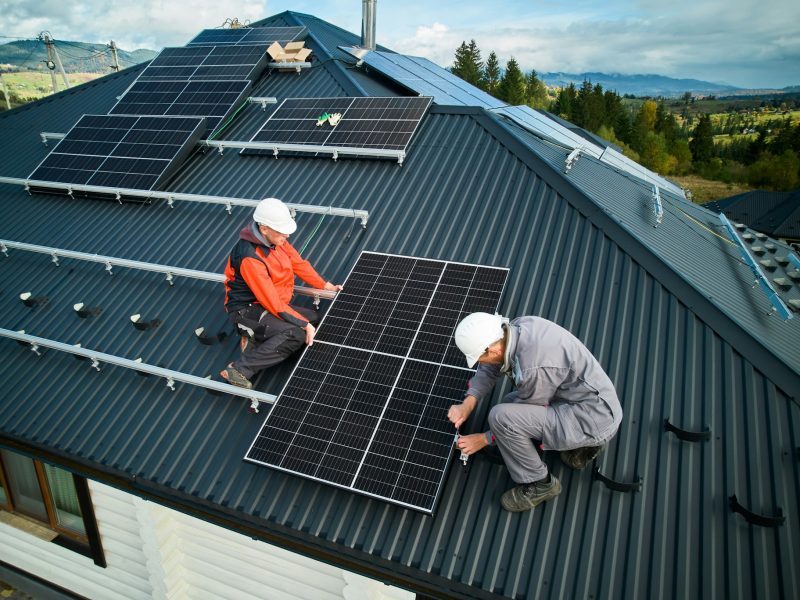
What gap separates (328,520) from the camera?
6320 millimetres

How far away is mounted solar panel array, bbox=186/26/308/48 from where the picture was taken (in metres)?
16.2

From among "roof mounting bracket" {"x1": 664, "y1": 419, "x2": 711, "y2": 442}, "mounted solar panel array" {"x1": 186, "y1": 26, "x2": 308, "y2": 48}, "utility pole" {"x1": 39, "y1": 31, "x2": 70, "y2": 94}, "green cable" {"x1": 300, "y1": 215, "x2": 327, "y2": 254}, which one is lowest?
"roof mounting bracket" {"x1": 664, "y1": 419, "x2": 711, "y2": 442}

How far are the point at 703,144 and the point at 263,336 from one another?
109m

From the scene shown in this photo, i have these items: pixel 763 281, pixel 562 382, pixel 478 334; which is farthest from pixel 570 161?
pixel 478 334

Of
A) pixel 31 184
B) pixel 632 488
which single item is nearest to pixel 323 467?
pixel 632 488

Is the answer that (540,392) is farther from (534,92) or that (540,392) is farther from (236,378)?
(534,92)

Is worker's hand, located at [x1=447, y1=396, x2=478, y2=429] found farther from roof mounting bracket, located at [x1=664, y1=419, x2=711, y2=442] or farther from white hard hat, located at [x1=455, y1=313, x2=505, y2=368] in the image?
roof mounting bracket, located at [x1=664, y1=419, x2=711, y2=442]

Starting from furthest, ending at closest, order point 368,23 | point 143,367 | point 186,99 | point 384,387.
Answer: point 368,23
point 186,99
point 143,367
point 384,387

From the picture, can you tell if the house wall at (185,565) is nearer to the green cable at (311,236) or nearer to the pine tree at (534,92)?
the green cable at (311,236)

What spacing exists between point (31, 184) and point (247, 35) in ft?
27.1

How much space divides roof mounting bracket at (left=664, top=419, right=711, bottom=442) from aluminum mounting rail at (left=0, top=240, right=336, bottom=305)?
16.8 ft

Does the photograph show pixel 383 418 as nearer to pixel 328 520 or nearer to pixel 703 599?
pixel 328 520

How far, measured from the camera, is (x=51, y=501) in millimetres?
9531

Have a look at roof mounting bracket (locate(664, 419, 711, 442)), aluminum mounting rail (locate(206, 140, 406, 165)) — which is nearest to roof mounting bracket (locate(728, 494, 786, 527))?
roof mounting bracket (locate(664, 419, 711, 442))
